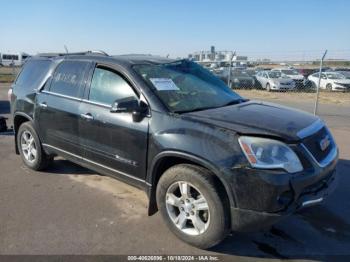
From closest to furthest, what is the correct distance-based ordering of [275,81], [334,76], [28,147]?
[28,147] < [275,81] < [334,76]

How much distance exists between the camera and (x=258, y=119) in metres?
3.65

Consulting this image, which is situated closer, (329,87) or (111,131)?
(111,131)

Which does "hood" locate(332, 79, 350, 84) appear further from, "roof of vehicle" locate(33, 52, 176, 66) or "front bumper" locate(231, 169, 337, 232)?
"front bumper" locate(231, 169, 337, 232)

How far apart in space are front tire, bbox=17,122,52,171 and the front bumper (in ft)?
11.1

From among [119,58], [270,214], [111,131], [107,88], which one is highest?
[119,58]

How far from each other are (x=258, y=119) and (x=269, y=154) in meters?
0.55

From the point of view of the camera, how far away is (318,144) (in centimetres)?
361

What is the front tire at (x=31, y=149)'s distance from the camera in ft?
18.3

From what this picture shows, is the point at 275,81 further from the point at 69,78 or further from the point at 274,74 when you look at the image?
the point at 69,78

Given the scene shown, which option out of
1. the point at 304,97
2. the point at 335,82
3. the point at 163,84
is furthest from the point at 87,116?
the point at 335,82

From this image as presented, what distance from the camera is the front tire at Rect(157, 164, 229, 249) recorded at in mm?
3361

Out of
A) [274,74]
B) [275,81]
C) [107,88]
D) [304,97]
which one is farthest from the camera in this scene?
[274,74]

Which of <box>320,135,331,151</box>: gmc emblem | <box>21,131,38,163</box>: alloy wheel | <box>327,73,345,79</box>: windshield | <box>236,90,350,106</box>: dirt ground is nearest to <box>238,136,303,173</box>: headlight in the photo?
<box>320,135,331,151</box>: gmc emblem

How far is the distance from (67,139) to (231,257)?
8.43 ft
